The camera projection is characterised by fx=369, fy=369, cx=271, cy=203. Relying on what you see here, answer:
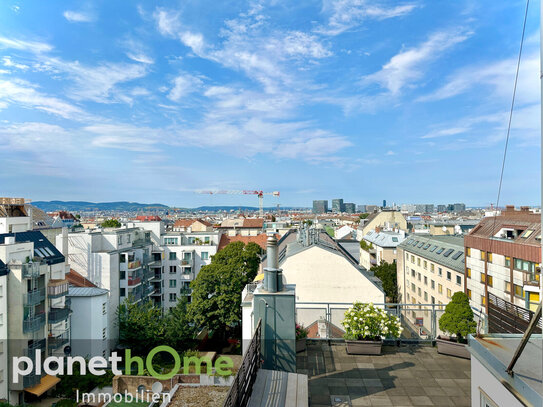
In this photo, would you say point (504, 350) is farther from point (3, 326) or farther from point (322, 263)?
point (3, 326)

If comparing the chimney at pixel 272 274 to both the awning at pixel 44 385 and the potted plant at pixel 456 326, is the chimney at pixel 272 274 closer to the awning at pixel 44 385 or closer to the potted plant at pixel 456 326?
the potted plant at pixel 456 326

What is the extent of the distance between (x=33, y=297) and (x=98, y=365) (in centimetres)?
727

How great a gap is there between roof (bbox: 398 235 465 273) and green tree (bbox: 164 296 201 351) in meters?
Answer: 26.0

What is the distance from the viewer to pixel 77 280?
32625 millimetres

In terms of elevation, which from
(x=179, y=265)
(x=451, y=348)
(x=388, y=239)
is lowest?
(x=179, y=265)

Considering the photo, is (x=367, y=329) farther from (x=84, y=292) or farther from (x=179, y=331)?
(x=84, y=292)

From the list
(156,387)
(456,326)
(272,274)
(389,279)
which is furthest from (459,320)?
(389,279)

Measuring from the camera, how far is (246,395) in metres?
4.14

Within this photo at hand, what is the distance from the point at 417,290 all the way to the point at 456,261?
318 inches

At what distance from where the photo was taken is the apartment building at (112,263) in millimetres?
34562

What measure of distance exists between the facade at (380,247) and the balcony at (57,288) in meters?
38.0

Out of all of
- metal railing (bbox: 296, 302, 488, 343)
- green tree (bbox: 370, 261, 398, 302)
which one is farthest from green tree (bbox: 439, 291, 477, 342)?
green tree (bbox: 370, 261, 398, 302)

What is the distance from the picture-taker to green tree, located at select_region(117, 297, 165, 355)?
99.3ft

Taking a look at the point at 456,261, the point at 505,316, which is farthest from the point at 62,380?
the point at 456,261
